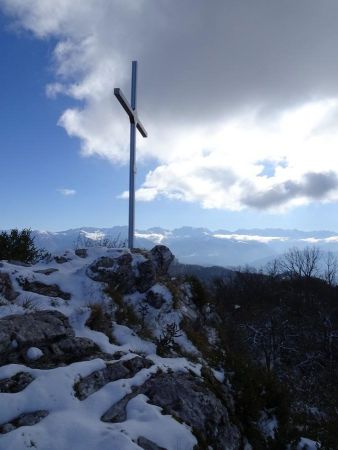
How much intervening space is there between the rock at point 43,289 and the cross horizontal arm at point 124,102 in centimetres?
691

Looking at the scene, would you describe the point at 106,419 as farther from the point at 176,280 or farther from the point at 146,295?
the point at 176,280

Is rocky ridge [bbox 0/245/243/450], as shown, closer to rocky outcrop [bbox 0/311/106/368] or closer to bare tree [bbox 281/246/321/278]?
rocky outcrop [bbox 0/311/106/368]

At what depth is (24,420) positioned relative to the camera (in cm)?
512

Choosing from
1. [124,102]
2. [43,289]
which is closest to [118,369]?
[43,289]

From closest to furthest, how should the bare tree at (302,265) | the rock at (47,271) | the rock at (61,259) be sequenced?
the rock at (47,271) → the rock at (61,259) → the bare tree at (302,265)

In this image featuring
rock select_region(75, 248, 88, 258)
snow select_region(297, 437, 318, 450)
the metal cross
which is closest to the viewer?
snow select_region(297, 437, 318, 450)

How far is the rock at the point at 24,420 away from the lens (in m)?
4.92

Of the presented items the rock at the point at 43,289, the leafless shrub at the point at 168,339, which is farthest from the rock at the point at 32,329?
the leafless shrub at the point at 168,339

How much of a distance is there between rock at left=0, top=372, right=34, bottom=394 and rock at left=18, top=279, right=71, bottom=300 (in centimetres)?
358

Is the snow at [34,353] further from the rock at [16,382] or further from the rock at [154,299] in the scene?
the rock at [154,299]

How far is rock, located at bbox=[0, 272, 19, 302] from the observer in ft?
29.1

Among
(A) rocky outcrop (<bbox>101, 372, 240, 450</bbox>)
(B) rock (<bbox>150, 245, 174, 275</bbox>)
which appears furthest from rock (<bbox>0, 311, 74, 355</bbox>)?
(B) rock (<bbox>150, 245, 174, 275</bbox>)

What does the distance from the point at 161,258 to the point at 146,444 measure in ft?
27.3

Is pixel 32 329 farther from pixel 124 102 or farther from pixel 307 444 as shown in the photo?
pixel 124 102
